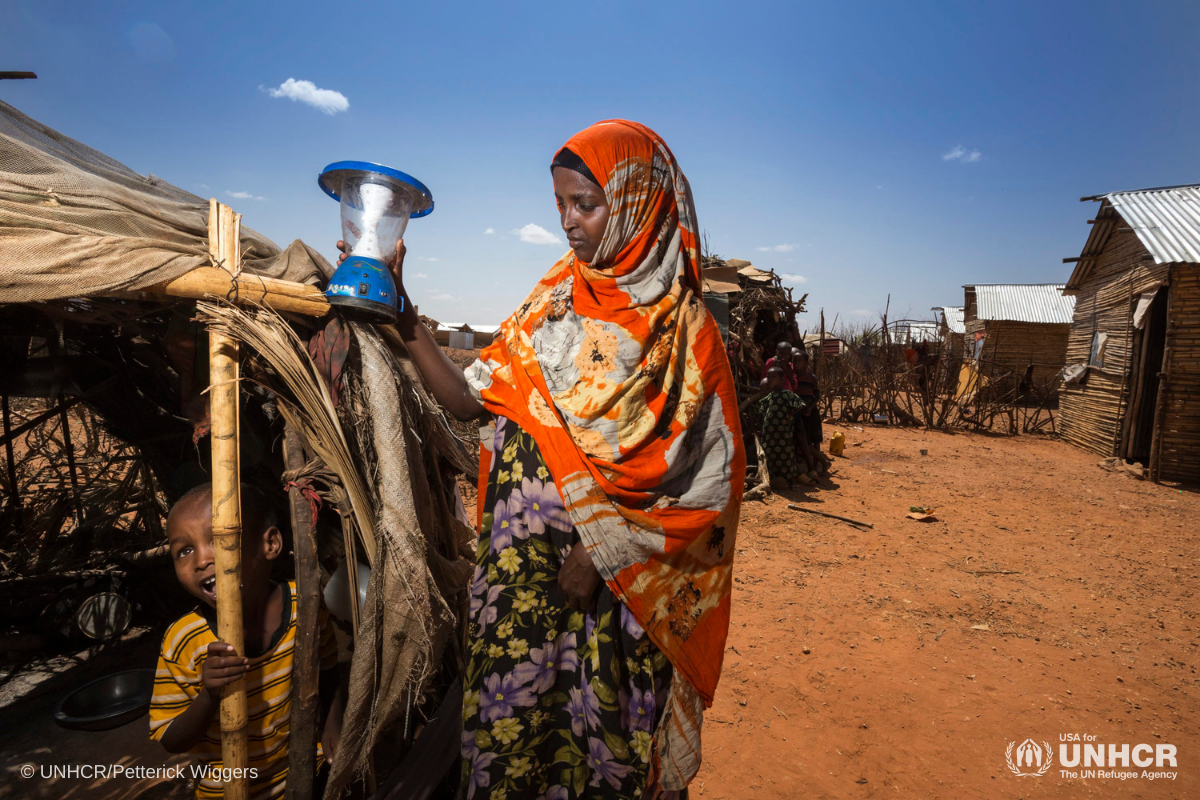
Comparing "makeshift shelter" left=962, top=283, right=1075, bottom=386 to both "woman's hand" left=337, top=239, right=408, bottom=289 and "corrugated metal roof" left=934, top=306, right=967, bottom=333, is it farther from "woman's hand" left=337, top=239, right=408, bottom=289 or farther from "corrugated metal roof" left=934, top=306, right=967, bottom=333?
"woman's hand" left=337, top=239, right=408, bottom=289

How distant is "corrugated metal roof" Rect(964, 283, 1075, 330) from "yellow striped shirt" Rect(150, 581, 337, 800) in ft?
66.5

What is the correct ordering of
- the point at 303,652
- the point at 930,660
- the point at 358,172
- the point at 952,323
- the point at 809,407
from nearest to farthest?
the point at 358,172 < the point at 303,652 < the point at 930,660 < the point at 809,407 < the point at 952,323

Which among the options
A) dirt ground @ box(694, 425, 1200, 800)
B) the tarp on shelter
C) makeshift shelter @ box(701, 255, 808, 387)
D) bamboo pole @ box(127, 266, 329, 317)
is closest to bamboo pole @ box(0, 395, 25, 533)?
the tarp on shelter

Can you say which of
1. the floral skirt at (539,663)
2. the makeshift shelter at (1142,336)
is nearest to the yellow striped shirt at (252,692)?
the floral skirt at (539,663)

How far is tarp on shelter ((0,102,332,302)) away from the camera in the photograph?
3.90 ft

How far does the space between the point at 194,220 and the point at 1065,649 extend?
5240mm

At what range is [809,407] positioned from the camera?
8.12 m

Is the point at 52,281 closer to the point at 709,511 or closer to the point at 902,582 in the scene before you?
the point at 709,511

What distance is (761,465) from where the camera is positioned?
7332 millimetres

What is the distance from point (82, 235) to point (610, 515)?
4.58ft

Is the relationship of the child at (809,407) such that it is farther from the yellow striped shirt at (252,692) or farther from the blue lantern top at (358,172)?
the yellow striped shirt at (252,692)

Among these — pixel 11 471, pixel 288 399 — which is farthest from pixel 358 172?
pixel 11 471

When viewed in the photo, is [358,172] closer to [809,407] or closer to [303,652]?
[303,652]

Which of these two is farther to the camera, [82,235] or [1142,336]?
[1142,336]
